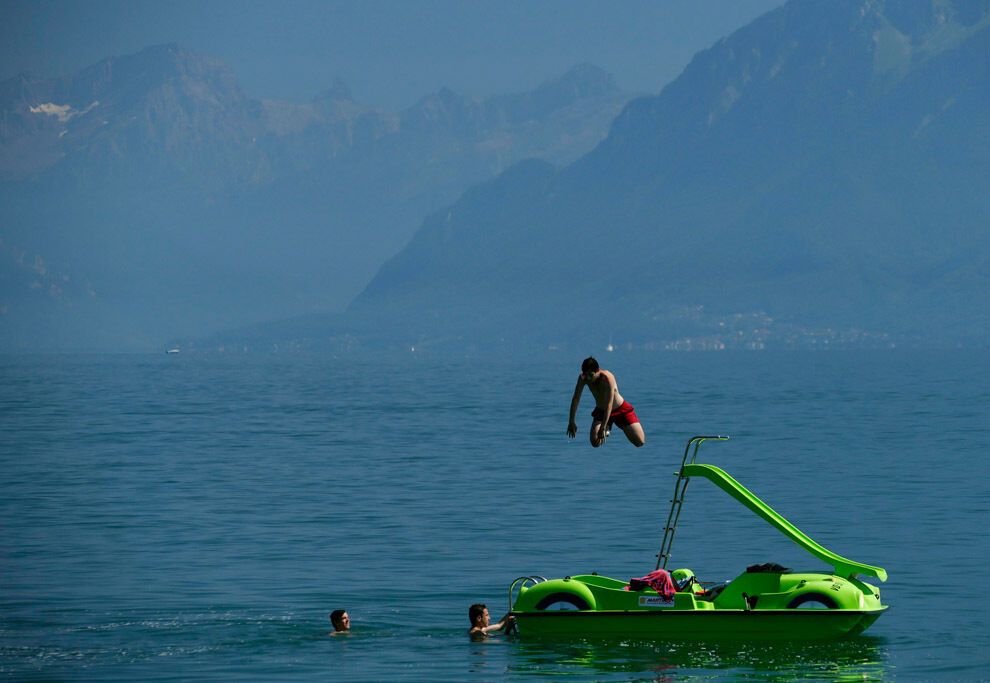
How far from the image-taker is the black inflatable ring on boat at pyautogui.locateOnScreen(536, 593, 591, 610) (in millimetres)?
28625

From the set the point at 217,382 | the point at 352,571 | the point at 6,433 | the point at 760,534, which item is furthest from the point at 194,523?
the point at 217,382

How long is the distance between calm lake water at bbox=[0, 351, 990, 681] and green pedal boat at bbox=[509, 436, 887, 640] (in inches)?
15.5

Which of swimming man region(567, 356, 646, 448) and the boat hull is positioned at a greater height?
swimming man region(567, 356, 646, 448)

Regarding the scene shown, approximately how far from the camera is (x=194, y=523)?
47531 millimetres

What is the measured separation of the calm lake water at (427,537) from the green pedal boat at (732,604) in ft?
1.29

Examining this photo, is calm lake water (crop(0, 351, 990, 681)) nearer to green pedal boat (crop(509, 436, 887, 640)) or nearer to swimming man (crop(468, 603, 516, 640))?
swimming man (crop(468, 603, 516, 640))

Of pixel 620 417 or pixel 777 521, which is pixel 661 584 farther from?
pixel 620 417

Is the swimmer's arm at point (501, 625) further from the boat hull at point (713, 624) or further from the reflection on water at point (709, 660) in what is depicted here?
the boat hull at point (713, 624)

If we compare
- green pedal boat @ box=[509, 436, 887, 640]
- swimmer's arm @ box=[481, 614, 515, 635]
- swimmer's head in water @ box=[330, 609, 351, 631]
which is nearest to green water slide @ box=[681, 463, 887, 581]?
green pedal boat @ box=[509, 436, 887, 640]

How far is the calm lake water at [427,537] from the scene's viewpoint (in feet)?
93.4

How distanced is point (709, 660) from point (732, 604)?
112 cm

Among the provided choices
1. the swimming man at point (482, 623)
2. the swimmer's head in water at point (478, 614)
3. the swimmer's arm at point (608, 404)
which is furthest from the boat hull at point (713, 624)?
the swimmer's arm at point (608, 404)

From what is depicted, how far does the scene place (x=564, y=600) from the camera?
28781 millimetres

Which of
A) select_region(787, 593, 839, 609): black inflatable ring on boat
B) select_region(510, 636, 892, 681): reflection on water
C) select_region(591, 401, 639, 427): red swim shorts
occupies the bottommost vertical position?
select_region(510, 636, 892, 681): reflection on water
